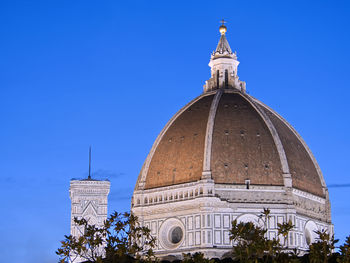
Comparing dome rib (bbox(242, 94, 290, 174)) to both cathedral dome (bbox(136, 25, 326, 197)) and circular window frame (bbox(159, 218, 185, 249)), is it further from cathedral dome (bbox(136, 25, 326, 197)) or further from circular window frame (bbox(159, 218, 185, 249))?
circular window frame (bbox(159, 218, 185, 249))

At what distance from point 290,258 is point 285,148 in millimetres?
33611

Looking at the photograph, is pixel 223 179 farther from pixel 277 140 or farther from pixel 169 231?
pixel 169 231

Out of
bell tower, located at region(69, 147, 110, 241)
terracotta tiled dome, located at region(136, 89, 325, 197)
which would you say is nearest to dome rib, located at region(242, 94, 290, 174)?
terracotta tiled dome, located at region(136, 89, 325, 197)

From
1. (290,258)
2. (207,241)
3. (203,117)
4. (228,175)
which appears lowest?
(290,258)

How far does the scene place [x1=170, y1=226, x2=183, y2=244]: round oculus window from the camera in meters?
71.7

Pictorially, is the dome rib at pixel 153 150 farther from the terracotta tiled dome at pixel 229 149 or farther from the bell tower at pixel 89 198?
the bell tower at pixel 89 198

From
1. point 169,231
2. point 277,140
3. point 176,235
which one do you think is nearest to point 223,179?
point 277,140

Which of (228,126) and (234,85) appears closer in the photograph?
(228,126)

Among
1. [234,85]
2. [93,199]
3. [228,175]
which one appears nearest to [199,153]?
[228,175]

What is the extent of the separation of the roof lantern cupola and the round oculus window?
40.7ft

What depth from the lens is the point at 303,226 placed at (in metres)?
72.0

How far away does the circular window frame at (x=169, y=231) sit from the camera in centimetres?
7138

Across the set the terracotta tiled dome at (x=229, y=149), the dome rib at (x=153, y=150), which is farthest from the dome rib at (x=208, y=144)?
the dome rib at (x=153, y=150)

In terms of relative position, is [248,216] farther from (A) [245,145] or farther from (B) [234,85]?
(B) [234,85]
